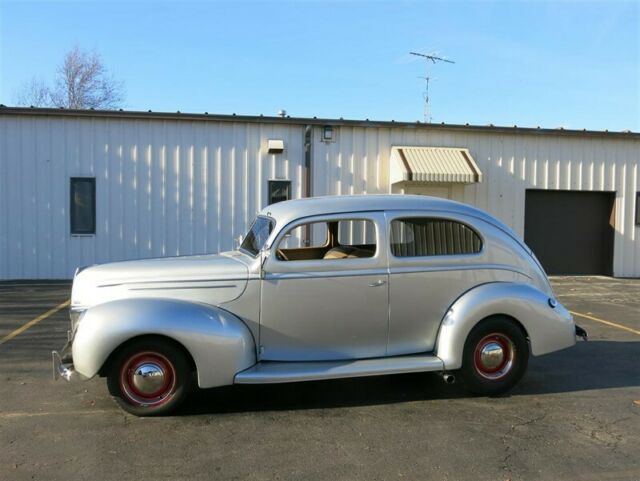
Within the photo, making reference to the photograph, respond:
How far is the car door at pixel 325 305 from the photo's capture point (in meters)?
4.80

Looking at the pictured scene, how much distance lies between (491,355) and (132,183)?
32.1 feet

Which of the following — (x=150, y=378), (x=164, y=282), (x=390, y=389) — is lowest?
(x=390, y=389)

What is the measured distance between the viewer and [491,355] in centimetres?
514

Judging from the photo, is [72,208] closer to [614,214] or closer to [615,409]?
[615,409]

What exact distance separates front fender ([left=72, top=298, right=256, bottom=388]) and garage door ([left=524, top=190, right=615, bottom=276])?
460 inches

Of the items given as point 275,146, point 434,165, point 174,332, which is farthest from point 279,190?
point 174,332

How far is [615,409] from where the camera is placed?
16.0 feet

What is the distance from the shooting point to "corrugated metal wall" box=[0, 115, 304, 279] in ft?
40.4

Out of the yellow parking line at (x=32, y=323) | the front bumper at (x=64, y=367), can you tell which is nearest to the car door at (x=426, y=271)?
the front bumper at (x=64, y=367)

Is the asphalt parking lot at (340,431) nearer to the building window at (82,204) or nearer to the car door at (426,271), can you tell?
the car door at (426,271)

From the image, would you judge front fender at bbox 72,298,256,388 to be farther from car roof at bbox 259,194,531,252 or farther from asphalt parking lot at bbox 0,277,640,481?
car roof at bbox 259,194,531,252

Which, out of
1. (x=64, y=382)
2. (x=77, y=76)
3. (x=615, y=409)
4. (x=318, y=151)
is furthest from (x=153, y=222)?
(x=77, y=76)

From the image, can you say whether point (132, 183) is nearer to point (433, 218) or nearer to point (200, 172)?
point (200, 172)

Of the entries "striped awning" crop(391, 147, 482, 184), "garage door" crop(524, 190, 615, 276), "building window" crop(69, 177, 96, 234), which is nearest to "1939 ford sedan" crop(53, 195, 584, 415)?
"striped awning" crop(391, 147, 482, 184)
